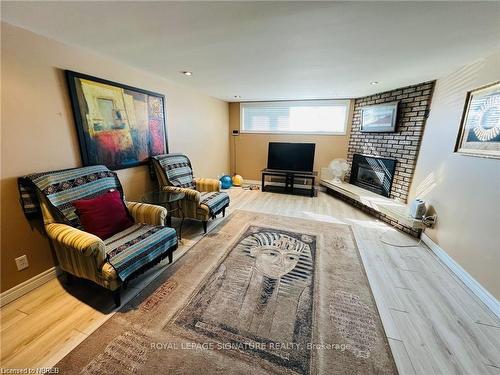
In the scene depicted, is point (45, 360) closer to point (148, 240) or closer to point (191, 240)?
point (148, 240)

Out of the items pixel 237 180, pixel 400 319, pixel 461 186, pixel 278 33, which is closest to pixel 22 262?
pixel 278 33

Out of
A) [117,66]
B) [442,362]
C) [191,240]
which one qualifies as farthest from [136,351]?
[117,66]

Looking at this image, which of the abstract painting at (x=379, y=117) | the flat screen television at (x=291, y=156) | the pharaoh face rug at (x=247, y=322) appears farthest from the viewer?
the flat screen television at (x=291, y=156)

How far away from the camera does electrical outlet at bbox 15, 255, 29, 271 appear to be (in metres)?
1.67

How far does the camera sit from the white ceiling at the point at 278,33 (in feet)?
4.24

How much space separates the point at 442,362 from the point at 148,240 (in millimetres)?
2268

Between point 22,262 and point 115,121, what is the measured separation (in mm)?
1581

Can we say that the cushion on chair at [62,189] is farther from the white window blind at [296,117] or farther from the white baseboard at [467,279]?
the white window blind at [296,117]

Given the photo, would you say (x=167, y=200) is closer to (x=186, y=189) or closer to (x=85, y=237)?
(x=186, y=189)

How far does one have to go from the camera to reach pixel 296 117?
500cm

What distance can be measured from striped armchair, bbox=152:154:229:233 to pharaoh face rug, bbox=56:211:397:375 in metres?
0.56

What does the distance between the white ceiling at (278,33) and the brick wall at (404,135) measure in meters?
0.57

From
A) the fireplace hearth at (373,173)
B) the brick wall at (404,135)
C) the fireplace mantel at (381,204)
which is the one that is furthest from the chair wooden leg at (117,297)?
the fireplace hearth at (373,173)

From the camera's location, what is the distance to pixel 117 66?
7.76ft
